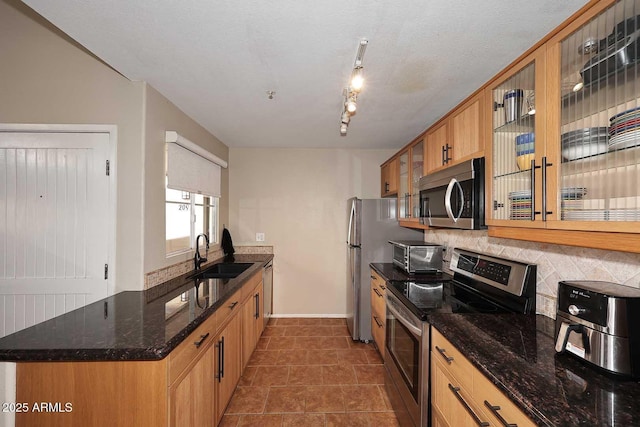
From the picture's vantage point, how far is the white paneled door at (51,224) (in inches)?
73.1

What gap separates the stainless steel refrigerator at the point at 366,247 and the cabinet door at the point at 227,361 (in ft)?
4.58

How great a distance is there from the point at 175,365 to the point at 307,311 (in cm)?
277

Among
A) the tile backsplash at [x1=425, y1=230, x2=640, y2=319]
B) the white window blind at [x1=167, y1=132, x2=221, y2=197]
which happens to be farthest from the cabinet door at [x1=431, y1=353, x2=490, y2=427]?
the white window blind at [x1=167, y1=132, x2=221, y2=197]

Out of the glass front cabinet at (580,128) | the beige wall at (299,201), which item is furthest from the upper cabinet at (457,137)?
the beige wall at (299,201)

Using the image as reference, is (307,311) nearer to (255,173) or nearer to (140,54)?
(255,173)

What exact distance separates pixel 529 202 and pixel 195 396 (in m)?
1.96

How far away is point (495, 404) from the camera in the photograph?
968 millimetres

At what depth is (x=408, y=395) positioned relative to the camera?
5.60ft

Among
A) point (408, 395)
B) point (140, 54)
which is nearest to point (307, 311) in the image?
point (408, 395)

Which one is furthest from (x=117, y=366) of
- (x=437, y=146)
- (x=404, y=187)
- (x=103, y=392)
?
(x=404, y=187)

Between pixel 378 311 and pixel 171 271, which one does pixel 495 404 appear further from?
pixel 171 271

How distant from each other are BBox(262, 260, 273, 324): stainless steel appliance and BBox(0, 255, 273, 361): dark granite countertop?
4.46ft

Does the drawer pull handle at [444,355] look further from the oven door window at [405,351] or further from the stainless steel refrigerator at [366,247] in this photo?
the stainless steel refrigerator at [366,247]

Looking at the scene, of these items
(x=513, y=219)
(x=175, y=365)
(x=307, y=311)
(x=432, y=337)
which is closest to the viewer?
(x=175, y=365)
